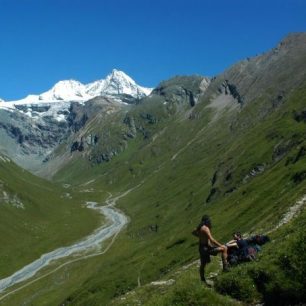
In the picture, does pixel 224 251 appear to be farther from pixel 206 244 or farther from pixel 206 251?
pixel 206 244

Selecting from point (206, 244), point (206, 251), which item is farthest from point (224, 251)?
point (206, 244)

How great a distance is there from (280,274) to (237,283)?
2.62 m

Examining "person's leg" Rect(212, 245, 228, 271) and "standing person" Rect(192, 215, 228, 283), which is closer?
"standing person" Rect(192, 215, 228, 283)

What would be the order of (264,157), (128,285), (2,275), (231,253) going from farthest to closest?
(264,157) → (2,275) → (128,285) → (231,253)

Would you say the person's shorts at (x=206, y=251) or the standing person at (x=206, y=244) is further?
the person's shorts at (x=206, y=251)

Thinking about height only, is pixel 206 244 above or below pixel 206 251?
above

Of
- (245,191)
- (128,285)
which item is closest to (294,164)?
(245,191)

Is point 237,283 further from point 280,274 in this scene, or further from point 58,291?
point 58,291

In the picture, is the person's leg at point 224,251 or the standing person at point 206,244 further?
the person's leg at point 224,251

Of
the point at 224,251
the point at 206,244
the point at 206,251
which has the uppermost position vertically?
the point at 206,244

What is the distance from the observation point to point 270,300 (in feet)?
84.8

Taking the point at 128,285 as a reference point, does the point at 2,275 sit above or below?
above

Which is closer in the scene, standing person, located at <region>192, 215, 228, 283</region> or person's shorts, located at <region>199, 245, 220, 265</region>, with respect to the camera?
standing person, located at <region>192, 215, 228, 283</region>

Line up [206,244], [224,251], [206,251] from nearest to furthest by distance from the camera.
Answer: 1. [206,244]
2. [206,251]
3. [224,251]
